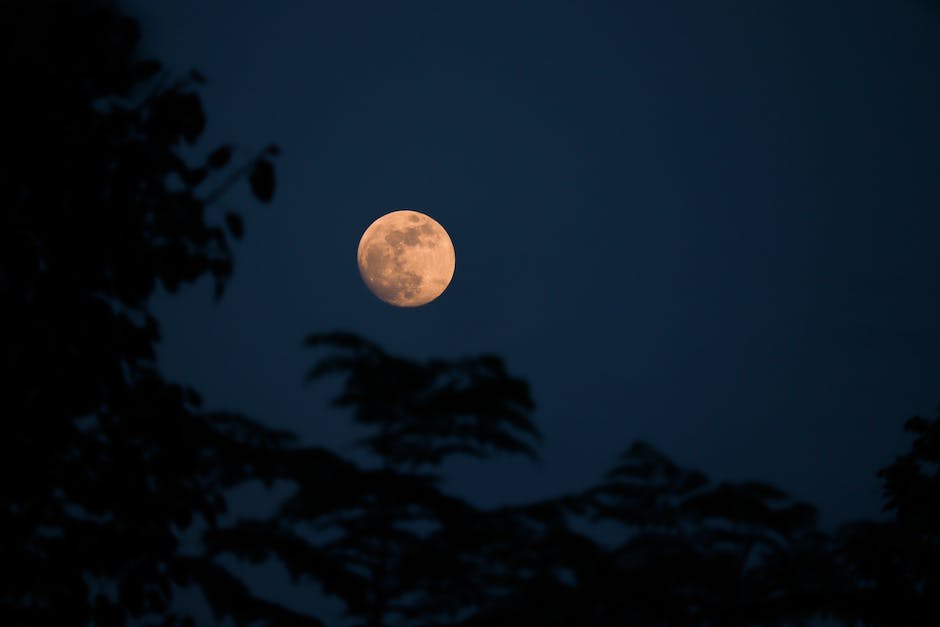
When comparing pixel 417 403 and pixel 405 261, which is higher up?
pixel 405 261

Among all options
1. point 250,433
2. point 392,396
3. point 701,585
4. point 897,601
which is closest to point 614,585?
point 701,585

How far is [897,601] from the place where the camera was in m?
5.04

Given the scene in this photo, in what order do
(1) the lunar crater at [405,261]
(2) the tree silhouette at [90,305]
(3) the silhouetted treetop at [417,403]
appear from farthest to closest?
(1) the lunar crater at [405,261], (3) the silhouetted treetop at [417,403], (2) the tree silhouette at [90,305]

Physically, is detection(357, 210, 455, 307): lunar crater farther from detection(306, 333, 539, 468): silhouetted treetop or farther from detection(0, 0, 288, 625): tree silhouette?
detection(0, 0, 288, 625): tree silhouette

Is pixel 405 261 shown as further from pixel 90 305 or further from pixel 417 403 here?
pixel 90 305

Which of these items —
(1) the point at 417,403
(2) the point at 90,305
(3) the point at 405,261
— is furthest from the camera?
(3) the point at 405,261

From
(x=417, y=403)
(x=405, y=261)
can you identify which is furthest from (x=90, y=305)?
(x=405, y=261)

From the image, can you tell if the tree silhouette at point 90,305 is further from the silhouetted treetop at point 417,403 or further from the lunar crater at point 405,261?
the lunar crater at point 405,261

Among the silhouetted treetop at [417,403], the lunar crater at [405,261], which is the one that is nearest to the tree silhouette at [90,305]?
the silhouetted treetop at [417,403]

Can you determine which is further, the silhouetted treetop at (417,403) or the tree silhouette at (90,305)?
the silhouetted treetop at (417,403)

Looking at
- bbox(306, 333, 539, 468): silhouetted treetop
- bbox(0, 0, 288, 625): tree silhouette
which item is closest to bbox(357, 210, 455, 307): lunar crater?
bbox(306, 333, 539, 468): silhouetted treetop

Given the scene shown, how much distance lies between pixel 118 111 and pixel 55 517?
143 centimetres

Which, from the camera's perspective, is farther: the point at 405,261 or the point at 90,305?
the point at 405,261

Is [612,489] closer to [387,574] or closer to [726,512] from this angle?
[726,512]
